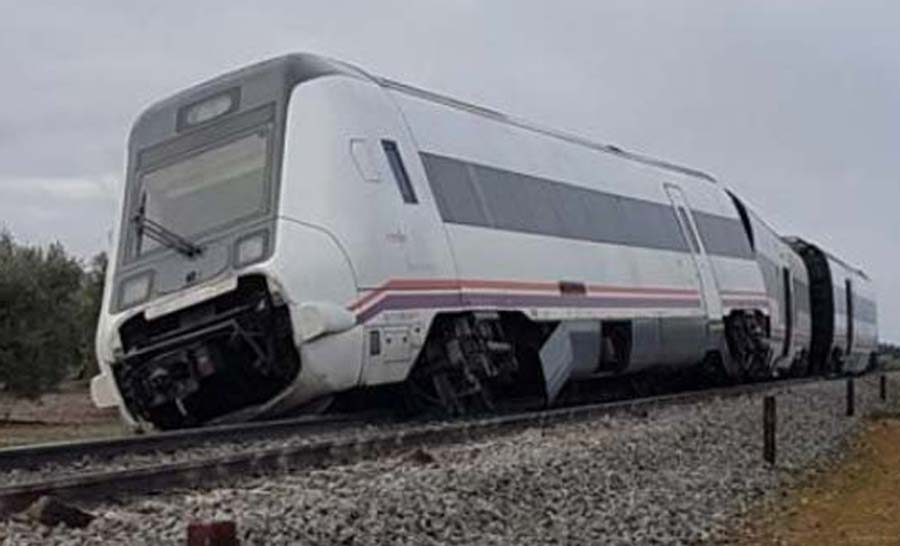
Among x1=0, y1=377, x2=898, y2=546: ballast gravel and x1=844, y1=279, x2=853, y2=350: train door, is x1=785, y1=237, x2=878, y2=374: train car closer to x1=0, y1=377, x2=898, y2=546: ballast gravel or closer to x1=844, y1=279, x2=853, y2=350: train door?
x1=844, y1=279, x2=853, y2=350: train door

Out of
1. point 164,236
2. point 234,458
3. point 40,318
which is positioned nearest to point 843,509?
point 234,458

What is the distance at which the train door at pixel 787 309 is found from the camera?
100 feet

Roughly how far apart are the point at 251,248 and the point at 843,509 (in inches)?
219

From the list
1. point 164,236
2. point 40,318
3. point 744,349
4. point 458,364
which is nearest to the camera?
point 164,236

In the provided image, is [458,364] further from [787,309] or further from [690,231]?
[787,309]

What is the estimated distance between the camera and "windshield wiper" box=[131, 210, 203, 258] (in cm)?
1346

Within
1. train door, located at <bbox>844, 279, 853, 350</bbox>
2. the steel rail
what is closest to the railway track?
the steel rail

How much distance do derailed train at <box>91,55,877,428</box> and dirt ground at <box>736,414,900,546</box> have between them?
3.87m

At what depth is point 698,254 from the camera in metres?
24.2

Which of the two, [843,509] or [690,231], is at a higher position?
[690,231]

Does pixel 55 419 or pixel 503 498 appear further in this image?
pixel 55 419

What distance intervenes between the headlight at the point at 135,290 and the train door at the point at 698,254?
474 inches

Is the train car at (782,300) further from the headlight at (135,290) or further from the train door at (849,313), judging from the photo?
the headlight at (135,290)

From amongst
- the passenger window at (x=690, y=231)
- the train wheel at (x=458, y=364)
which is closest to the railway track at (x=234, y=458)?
the train wheel at (x=458, y=364)
